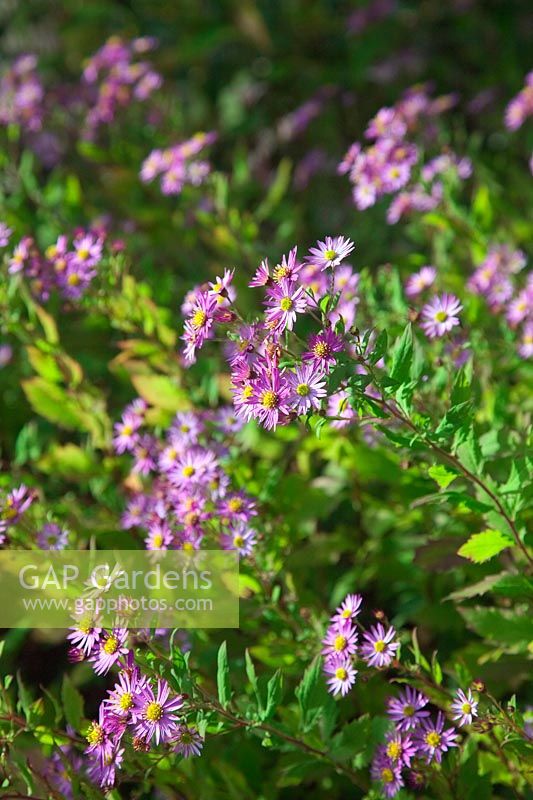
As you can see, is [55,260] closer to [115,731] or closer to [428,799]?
[115,731]

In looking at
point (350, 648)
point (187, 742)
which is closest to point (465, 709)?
point (350, 648)

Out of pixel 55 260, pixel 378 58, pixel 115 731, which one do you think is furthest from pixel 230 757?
pixel 378 58

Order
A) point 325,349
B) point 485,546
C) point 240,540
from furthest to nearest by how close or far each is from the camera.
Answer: point 240,540
point 485,546
point 325,349

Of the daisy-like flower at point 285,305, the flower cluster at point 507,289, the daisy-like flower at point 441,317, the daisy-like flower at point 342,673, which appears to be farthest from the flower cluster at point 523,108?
the daisy-like flower at point 342,673

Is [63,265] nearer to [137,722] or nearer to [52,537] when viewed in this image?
[52,537]

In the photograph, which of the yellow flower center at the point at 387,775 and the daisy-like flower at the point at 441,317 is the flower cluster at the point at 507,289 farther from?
the yellow flower center at the point at 387,775

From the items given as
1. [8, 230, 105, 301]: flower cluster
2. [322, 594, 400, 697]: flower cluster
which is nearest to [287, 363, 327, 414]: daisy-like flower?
[322, 594, 400, 697]: flower cluster

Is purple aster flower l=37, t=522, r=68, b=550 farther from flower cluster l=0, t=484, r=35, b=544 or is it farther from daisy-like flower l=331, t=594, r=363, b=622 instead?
daisy-like flower l=331, t=594, r=363, b=622
